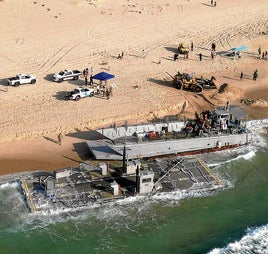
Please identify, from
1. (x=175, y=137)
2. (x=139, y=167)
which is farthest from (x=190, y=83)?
(x=139, y=167)

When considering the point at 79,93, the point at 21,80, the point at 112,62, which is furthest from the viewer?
the point at 112,62

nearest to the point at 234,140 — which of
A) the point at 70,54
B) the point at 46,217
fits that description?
the point at 46,217

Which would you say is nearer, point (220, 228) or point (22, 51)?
point (220, 228)

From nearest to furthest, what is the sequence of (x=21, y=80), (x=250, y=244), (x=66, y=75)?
(x=250, y=244) < (x=21, y=80) < (x=66, y=75)

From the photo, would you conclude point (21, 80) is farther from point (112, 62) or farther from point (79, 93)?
point (112, 62)

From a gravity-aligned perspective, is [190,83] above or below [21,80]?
above

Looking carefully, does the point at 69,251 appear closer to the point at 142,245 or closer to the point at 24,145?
the point at 142,245
